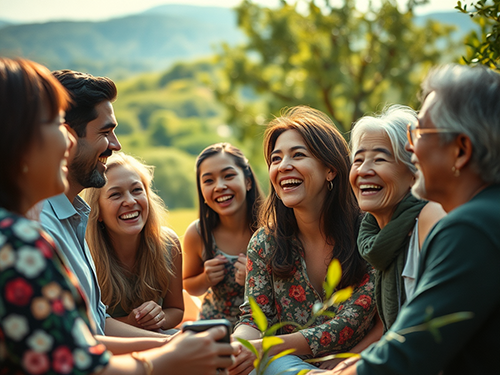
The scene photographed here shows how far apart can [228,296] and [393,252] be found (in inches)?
69.8

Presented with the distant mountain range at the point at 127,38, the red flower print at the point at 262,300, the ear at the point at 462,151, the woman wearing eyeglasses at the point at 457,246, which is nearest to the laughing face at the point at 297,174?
the red flower print at the point at 262,300

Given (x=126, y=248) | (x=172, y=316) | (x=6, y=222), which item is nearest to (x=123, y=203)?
(x=126, y=248)

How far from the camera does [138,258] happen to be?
3549 mm

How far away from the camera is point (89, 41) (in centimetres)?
3322

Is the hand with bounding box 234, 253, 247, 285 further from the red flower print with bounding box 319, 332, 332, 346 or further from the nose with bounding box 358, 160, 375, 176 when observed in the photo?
the nose with bounding box 358, 160, 375, 176

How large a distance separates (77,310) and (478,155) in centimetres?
125

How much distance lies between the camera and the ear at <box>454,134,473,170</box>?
5.15 feet

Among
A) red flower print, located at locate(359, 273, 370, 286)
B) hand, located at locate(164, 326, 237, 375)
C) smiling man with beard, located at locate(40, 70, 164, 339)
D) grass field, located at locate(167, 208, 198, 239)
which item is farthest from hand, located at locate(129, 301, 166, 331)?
grass field, located at locate(167, 208, 198, 239)

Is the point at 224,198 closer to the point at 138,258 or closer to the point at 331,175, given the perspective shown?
the point at 138,258

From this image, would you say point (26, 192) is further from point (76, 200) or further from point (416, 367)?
point (76, 200)

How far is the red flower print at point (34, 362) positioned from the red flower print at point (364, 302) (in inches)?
75.5

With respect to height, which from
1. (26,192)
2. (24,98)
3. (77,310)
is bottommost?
(77,310)

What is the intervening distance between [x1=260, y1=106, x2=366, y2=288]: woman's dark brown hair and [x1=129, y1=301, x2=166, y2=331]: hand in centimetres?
85

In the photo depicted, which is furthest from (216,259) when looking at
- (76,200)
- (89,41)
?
(89,41)
